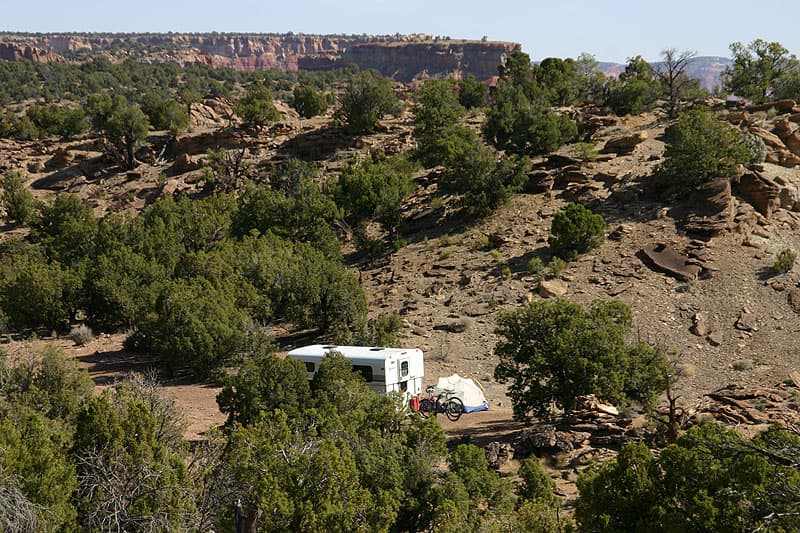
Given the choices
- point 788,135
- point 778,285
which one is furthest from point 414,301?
point 788,135

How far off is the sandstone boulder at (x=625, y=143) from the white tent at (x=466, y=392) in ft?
82.4

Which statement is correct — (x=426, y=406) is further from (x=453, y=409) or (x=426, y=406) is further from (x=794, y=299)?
(x=794, y=299)

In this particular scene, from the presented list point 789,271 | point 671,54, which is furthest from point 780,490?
point 671,54

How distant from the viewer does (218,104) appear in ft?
269

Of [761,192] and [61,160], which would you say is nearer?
[761,192]

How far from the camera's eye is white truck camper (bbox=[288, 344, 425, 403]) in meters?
22.5

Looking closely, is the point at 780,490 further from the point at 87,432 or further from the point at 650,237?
the point at 650,237

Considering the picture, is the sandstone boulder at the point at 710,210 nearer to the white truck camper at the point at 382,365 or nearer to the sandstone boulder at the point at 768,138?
the sandstone boulder at the point at 768,138

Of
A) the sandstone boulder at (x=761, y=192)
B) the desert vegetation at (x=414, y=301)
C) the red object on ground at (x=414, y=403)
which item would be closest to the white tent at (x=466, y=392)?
the red object on ground at (x=414, y=403)

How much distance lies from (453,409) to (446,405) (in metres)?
0.27

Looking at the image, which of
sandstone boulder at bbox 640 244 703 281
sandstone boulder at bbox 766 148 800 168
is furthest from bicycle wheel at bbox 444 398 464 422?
sandstone boulder at bbox 766 148 800 168

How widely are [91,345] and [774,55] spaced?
52.5 m

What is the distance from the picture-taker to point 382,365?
22469 millimetres

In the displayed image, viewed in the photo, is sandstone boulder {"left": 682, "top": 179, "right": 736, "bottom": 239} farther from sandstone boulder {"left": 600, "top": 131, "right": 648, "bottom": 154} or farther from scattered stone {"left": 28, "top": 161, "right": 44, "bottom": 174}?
scattered stone {"left": 28, "top": 161, "right": 44, "bottom": 174}
